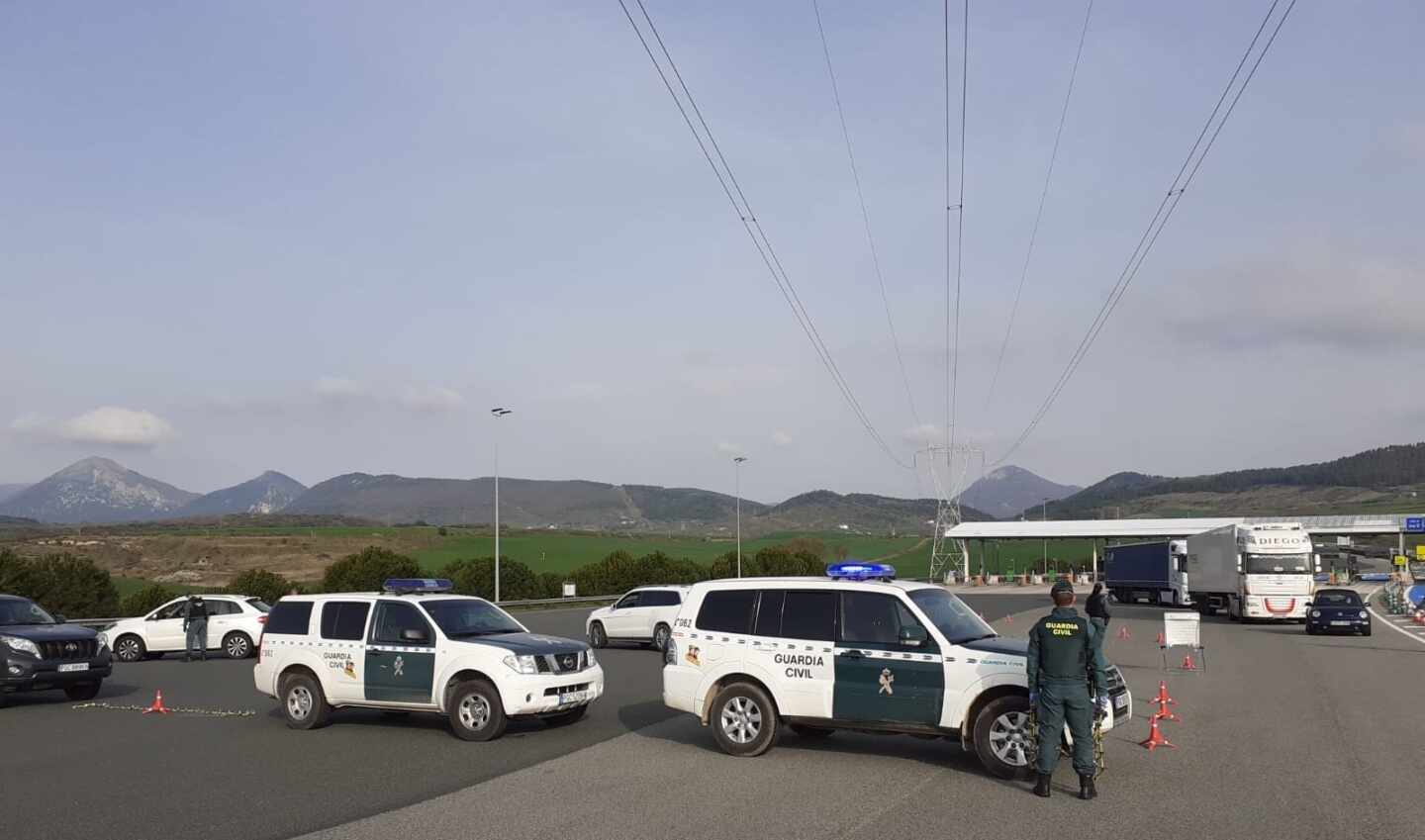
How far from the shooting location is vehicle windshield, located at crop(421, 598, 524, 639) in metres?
14.7

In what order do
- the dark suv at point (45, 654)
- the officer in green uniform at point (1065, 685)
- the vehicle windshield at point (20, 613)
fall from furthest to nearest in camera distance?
the vehicle windshield at point (20, 613) < the dark suv at point (45, 654) < the officer in green uniform at point (1065, 685)

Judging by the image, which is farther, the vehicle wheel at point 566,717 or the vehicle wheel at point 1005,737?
the vehicle wheel at point 566,717

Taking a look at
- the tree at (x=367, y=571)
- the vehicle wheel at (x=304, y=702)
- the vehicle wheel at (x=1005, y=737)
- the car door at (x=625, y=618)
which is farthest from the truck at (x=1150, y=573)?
the vehicle wheel at (x=304, y=702)

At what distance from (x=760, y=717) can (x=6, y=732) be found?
10.4 m

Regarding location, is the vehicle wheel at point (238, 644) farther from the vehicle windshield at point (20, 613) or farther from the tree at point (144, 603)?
the tree at point (144, 603)

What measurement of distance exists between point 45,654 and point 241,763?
8076 millimetres

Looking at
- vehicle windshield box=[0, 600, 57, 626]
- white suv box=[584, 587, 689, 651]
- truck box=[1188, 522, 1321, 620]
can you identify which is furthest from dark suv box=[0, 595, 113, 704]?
truck box=[1188, 522, 1321, 620]

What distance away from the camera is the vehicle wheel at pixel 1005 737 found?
10898 millimetres

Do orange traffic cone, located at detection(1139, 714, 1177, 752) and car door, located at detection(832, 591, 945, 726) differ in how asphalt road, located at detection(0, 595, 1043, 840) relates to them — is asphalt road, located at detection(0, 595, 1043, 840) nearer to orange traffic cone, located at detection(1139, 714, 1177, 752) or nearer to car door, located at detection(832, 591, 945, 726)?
car door, located at detection(832, 591, 945, 726)

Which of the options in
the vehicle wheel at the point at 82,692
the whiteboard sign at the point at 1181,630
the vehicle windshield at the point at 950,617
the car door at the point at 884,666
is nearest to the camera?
the car door at the point at 884,666

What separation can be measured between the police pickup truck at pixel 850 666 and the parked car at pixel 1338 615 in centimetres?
2685

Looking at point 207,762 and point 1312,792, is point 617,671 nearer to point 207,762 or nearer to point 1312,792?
point 207,762

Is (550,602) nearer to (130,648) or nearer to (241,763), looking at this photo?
(130,648)

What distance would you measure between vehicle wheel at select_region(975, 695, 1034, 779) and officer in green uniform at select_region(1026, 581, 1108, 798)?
0.69 m
